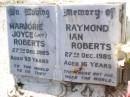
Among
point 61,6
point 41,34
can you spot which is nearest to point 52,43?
point 41,34

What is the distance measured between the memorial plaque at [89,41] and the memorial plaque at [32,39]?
0.11 m

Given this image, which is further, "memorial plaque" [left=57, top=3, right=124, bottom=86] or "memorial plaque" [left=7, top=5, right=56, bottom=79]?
"memorial plaque" [left=7, top=5, right=56, bottom=79]

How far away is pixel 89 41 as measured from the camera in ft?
10.6

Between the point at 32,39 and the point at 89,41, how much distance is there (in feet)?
1.99

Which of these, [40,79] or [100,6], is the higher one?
[100,6]

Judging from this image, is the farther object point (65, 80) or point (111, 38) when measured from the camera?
point (65, 80)

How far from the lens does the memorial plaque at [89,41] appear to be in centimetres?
311

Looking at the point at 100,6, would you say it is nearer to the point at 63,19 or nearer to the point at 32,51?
the point at 63,19

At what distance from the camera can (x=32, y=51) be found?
11.7 feet

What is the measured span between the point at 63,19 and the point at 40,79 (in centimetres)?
66

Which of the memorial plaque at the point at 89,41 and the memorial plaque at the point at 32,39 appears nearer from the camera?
the memorial plaque at the point at 89,41

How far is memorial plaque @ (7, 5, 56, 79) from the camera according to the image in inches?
135

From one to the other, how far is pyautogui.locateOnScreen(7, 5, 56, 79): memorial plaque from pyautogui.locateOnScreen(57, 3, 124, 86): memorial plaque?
109 millimetres

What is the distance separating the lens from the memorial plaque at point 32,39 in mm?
3438
